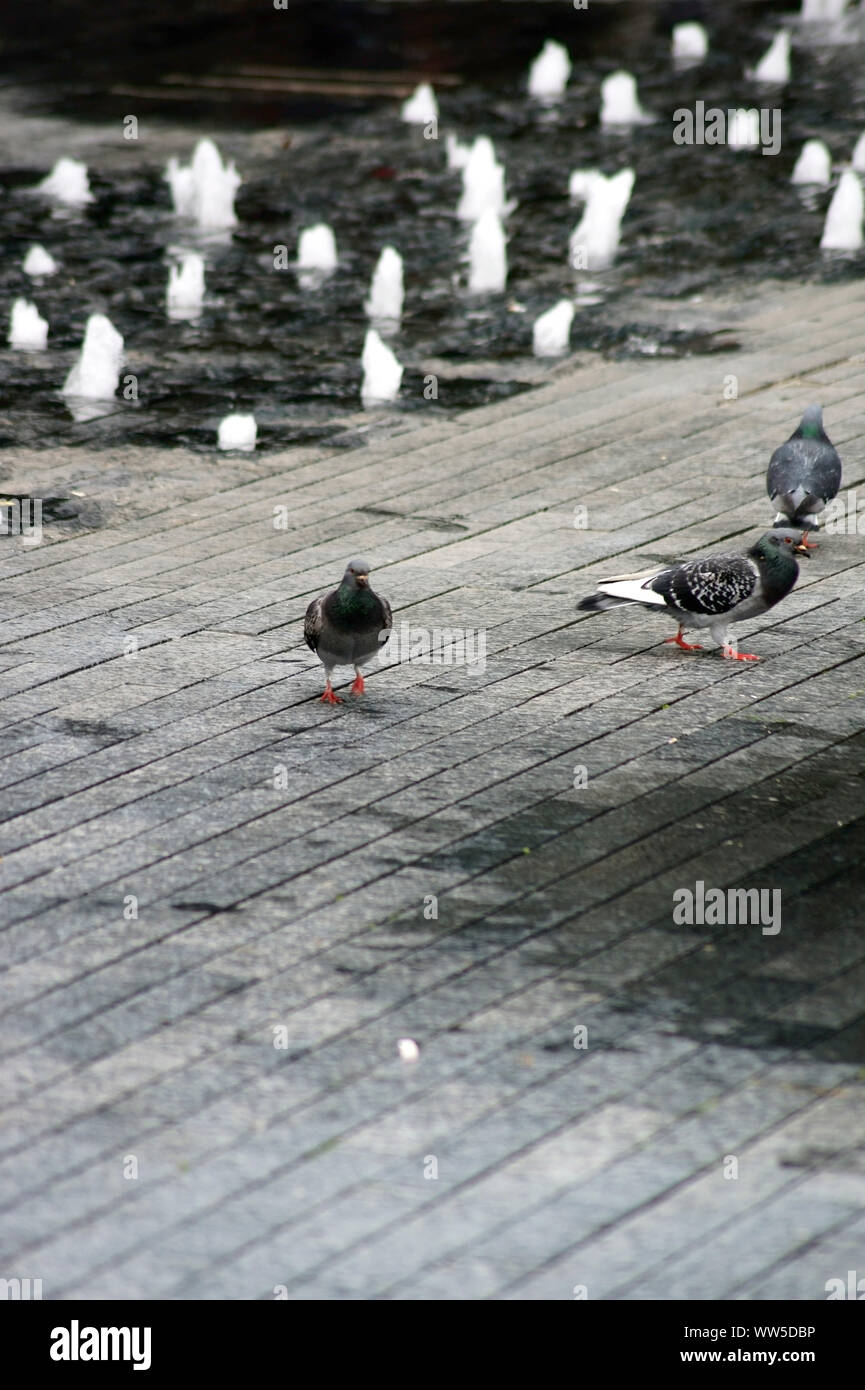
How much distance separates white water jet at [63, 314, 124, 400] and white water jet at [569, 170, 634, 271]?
4148 mm

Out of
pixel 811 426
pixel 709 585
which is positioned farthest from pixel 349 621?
pixel 811 426

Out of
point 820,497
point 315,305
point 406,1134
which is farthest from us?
point 315,305

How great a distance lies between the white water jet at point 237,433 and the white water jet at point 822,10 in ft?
51.3

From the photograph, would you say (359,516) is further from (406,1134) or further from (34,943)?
(406,1134)

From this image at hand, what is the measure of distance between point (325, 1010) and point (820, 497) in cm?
441

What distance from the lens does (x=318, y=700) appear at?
748cm

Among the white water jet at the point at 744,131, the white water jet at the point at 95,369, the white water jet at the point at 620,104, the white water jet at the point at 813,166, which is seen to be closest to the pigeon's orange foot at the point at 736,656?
the white water jet at the point at 95,369

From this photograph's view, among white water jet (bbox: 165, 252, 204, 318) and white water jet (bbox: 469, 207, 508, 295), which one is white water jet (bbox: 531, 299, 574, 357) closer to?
white water jet (bbox: 469, 207, 508, 295)

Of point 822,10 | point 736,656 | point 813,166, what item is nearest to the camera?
point 736,656

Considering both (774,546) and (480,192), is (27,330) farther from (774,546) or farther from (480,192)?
(774,546)

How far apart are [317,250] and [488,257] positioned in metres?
1.47

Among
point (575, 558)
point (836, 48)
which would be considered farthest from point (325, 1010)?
point (836, 48)

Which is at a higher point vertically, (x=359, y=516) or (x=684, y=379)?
(x=684, y=379)

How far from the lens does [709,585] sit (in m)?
7.43
